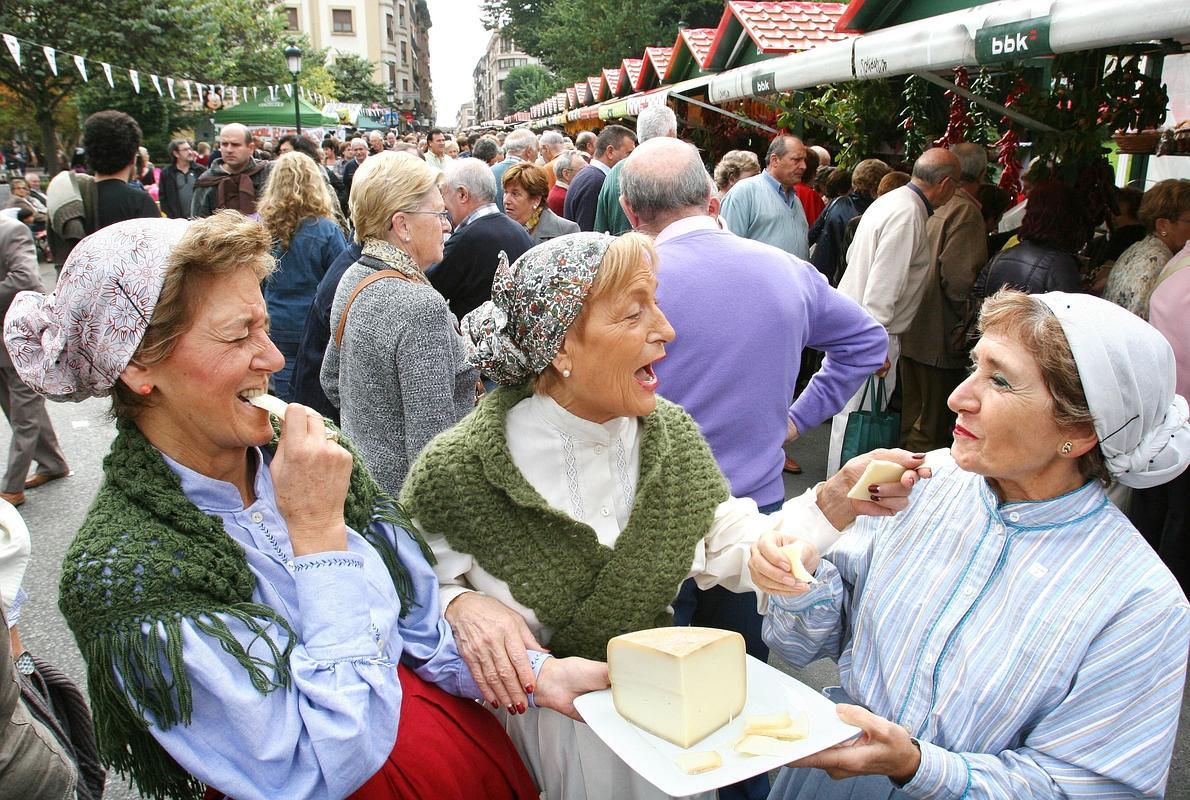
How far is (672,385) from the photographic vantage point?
2641 millimetres

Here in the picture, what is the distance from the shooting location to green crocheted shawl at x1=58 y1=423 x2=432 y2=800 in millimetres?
1312

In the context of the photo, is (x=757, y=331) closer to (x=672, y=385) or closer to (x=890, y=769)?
(x=672, y=385)

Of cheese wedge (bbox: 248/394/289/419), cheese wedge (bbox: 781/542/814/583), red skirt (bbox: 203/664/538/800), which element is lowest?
red skirt (bbox: 203/664/538/800)

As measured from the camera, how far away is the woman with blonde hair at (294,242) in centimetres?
467

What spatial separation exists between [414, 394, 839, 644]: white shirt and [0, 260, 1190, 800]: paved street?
2.32ft

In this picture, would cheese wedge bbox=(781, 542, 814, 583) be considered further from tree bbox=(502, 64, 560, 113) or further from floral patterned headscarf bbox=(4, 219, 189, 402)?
tree bbox=(502, 64, 560, 113)

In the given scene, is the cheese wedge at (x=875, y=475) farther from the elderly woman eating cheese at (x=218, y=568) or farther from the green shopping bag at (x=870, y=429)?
the green shopping bag at (x=870, y=429)

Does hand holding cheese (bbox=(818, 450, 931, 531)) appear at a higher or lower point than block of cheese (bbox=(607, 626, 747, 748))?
higher

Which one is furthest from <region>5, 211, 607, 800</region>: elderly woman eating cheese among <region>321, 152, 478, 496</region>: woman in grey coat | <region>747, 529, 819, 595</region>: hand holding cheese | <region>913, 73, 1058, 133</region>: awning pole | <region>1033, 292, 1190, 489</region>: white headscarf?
<region>913, 73, 1058, 133</region>: awning pole

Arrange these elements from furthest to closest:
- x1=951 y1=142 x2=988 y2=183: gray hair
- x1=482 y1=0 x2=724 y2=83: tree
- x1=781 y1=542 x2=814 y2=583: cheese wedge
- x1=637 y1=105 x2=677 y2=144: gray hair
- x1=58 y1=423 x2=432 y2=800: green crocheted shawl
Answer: x1=482 y1=0 x2=724 y2=83: tree < x1=637 y1=105 x2=677 y2=144: gray hair < x1=951 y1=142 x2=988 y2=183: gray hair < x1=781 y1=542 x2=814 y2=583: cheese wedge < x1=58 y1=423 x2=432 y2=800: green crocheted shawl

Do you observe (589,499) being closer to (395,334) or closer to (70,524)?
(395,334)

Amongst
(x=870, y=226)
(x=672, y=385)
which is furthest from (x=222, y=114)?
(x=672, y=385)

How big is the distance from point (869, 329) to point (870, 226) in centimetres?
289

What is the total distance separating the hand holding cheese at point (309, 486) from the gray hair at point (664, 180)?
172cm
